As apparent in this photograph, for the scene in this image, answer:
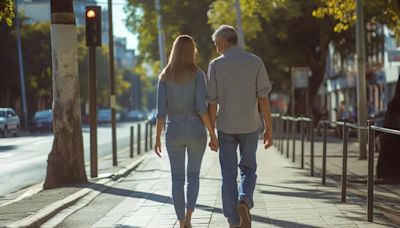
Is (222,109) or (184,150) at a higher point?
(222,109)

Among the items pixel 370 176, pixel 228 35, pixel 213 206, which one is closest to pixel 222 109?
pixel 228 35

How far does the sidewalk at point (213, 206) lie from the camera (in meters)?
8.44

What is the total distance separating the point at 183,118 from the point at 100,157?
1611cm

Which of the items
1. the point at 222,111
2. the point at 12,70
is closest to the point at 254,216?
the point at 222,111

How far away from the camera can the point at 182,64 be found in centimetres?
734

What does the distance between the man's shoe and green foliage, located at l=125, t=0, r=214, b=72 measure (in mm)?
29652

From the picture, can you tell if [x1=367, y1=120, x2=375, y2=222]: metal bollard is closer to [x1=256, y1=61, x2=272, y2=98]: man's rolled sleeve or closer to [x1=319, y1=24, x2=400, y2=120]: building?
[x1=256, y1=61, x2=272, y2=98]: man's rolled sleeve

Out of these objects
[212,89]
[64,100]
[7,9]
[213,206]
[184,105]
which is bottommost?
[213,206]

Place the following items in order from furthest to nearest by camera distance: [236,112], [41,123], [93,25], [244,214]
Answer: [41,123]
[93,25]
[236,112]
[244,214]

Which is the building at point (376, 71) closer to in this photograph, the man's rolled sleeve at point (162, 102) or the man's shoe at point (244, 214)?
the man's rolled sleeve at point (162, 102)

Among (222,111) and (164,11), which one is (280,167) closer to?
(222,111)

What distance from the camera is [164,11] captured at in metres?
37.4

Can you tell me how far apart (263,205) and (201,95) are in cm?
285

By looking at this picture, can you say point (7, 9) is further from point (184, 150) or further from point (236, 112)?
point (236, 112)
